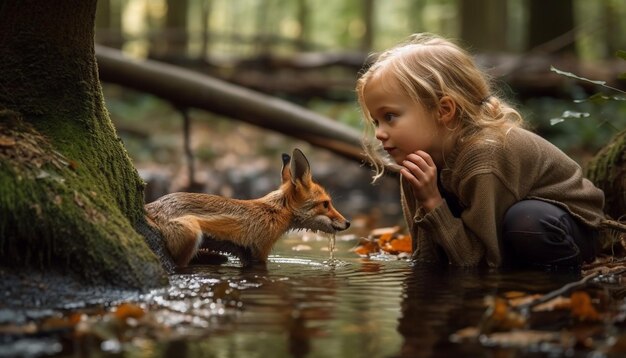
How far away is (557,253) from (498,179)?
61 centimetres

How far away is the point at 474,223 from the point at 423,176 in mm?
445

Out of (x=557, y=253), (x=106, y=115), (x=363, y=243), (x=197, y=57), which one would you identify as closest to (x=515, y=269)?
(x=557, y=253)

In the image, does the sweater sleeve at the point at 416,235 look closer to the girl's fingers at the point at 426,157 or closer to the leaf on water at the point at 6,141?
the girl's fingers at the point at 426,157

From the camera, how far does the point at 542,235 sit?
500 cm

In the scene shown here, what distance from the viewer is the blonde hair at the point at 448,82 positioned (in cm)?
534

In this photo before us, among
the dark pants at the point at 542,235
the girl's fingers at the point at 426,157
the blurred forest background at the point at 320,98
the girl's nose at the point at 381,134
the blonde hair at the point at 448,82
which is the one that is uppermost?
the blurred forest background at the point at 320,98

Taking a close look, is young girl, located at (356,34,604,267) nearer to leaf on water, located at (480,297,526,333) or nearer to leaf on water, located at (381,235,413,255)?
leaf on water, located at (381,235,413,255)

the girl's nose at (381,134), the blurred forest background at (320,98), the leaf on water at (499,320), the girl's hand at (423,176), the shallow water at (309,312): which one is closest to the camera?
the shallow water at (309,312)

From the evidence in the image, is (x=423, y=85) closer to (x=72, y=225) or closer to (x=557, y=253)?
(x=557, y=253)

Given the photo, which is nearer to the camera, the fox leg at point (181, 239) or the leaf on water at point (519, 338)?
the leaf on water at point (519, 338)

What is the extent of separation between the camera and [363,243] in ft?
22.4

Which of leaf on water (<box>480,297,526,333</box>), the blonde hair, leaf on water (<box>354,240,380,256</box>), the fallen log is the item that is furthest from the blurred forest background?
leaf on water (<box>480,297,526,333</box>)

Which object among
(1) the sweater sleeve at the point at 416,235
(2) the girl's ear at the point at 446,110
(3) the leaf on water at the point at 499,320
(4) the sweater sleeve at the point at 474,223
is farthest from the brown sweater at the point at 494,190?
(3) the leaf on water at the point at 499,320

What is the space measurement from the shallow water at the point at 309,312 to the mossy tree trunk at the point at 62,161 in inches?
12.5
